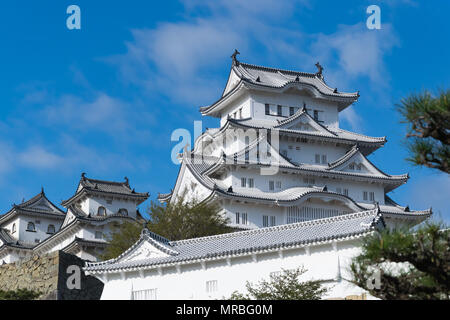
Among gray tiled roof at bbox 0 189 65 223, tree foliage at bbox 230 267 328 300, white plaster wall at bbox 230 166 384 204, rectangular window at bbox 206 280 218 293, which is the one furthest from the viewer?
gray tiled roof at bbox 0 189 65 223

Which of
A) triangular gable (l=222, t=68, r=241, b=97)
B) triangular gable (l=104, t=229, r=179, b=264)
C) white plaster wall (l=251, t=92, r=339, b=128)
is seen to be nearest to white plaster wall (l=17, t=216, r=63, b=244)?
triangular gable (l=222, t=68, r=241, b=97)

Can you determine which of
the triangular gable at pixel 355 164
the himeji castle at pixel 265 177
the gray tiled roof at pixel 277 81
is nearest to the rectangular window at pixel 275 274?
the himeji castle at pixel 265 177

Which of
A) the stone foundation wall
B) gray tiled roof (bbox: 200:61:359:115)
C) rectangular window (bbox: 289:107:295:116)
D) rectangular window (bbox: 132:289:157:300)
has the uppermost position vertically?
gray tiled roof (bbox: 200:61:359:115)

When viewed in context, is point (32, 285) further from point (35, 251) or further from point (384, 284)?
point (35, 251)

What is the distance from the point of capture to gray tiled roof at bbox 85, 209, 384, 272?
2547cm

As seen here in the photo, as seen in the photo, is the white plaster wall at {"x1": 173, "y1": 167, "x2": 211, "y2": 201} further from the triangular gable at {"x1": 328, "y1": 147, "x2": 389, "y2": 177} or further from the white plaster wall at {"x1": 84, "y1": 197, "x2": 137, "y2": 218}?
the white plaster wall at {"x1": 84, "y1": 197, "x2": 137, "y2": 218}

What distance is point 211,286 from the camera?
2691cm

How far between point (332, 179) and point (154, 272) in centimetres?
2351

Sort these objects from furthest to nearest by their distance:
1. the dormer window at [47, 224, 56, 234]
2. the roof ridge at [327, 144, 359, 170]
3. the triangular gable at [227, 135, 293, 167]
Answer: the dormer window at [47, 224, 56, 234] < the roof ridge at [327, 144, 359, 170] < the triangular gable at [227, 135, 293, 167]

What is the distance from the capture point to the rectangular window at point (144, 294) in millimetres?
28031

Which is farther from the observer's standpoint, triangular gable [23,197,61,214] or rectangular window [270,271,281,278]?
triangular gable [23,197,61,214]

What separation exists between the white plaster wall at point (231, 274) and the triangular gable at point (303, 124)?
75.6ft

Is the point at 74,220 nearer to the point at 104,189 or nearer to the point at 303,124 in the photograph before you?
the point at 104,189

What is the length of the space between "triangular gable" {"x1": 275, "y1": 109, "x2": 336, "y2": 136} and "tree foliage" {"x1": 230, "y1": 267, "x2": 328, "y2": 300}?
985 inches
